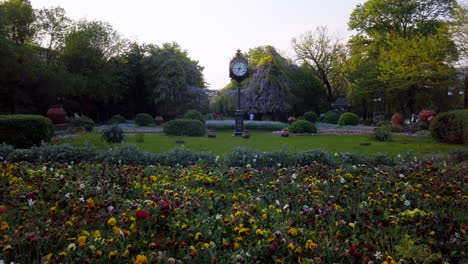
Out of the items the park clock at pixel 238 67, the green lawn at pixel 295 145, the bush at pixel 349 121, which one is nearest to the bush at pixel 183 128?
the green lawn at pixel 295 145

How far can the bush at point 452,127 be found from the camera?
10945mm

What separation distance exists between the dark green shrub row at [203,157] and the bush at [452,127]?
15.5ft

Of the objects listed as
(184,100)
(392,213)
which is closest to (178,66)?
(184,100)

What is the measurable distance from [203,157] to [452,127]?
945 centimetres

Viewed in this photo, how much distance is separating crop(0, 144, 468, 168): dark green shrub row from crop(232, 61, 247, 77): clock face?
10.00m

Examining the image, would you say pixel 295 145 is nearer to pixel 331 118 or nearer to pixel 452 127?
pixel 452 127

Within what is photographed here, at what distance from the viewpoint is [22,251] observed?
2371 mm

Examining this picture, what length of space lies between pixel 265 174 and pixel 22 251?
3.68 metres

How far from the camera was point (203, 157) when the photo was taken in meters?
7.07

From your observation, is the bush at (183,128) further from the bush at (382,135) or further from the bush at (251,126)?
the bush at (382,135)

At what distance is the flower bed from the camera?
235cm

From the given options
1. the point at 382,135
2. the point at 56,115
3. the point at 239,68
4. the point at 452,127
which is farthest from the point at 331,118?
the point at 56,115

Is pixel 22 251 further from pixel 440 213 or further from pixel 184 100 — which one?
pixel 184 100

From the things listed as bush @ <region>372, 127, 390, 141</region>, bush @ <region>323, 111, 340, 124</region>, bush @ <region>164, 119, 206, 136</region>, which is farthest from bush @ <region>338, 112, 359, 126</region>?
bush @ <region>164, 119, 206, 136</region>
